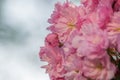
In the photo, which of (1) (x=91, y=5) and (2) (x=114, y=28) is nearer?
(2) (x=114, y=28)

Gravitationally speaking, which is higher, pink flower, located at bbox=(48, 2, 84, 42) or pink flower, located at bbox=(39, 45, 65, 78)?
pink flower, located at bbox=(48, 2, 84, 42)

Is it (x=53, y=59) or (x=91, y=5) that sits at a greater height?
(x=91, y=5)

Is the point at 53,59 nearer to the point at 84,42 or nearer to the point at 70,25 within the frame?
the point at 70,25

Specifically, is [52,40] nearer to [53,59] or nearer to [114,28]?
[53,59]

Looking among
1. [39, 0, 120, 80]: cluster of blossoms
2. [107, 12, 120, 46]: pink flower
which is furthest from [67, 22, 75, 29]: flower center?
[107, 12, 120, 46]: pink flower

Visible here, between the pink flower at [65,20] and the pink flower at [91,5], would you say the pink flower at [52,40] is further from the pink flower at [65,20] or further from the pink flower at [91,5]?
the pink flower at [91,5]

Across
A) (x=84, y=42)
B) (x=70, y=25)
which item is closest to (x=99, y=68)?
(x=84, y=42)

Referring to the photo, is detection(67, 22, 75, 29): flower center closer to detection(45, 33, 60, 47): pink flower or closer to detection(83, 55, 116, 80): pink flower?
detection(45, 33, 60, 47): pink flower

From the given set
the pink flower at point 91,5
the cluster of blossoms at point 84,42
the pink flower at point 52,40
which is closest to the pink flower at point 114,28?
the cluster of blossoms at point 84,42
